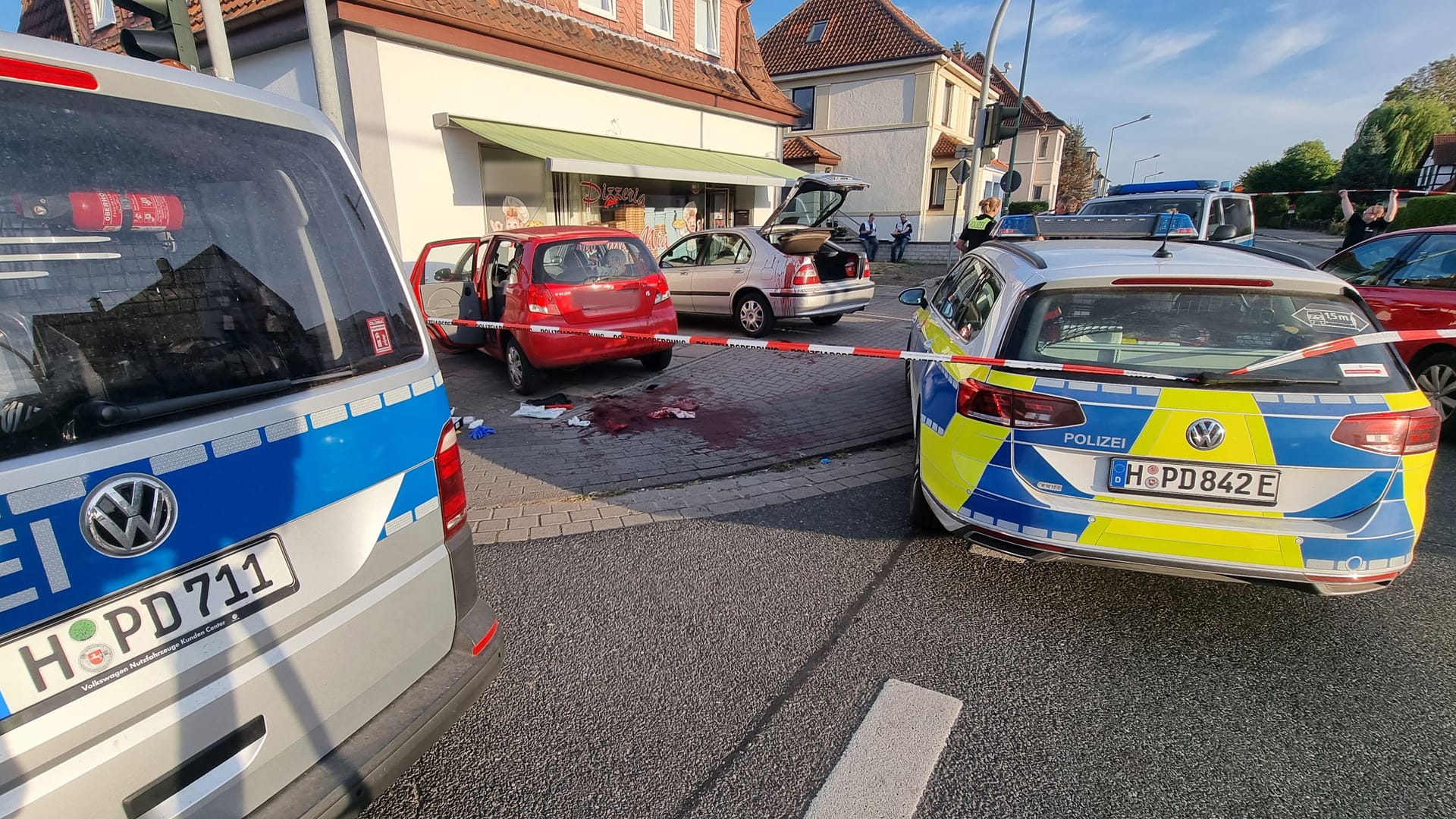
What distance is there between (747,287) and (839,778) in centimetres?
816

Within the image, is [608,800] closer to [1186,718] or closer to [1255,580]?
[1186,718]

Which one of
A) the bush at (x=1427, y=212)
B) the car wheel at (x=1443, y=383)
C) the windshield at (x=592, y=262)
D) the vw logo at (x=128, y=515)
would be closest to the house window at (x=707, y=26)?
the windshield at (x=592, y=262)

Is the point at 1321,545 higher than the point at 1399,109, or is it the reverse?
the point at 1399,109

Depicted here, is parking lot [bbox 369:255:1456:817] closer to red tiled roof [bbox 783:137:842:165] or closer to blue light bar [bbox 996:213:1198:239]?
blue light bar [bbox 996:213:1198:239]

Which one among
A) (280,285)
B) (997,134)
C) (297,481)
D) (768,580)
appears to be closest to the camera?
(297,481)

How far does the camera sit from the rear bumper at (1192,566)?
2.67 metres

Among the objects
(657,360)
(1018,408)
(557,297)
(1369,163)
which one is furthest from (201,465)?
(1369,163)

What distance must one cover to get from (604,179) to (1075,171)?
65.2 m

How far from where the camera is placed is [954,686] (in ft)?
8.83

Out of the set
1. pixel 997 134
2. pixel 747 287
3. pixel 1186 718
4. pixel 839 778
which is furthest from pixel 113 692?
pixel 997 134

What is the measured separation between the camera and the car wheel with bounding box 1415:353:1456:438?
A: 545 centimetres

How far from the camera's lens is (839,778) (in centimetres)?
225

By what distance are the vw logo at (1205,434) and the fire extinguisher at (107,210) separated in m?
3.31

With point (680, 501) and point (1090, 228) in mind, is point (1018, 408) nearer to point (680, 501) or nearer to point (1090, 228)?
point (680, 501)
